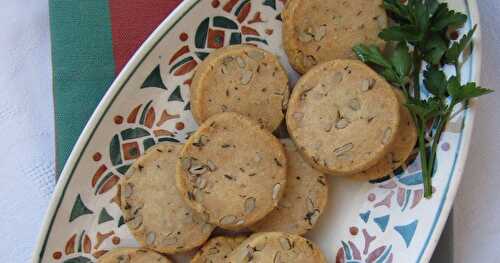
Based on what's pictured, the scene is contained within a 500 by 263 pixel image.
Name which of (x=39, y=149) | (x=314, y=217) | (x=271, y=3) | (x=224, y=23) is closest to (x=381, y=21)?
(x=271, y=3)

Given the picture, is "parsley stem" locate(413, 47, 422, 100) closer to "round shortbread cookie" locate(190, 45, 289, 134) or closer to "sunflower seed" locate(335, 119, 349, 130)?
"sunflower seed" locate(335, 119, 349, 130)

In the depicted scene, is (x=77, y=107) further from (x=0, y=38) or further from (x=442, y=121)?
(x=442, y=121)

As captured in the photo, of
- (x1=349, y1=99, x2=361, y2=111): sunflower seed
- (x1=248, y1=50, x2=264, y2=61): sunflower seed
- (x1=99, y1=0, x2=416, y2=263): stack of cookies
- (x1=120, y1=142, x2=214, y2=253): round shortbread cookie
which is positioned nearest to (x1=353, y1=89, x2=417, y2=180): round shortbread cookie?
(x1=99, y1=0, x2=416, y2=263): stack of cookies

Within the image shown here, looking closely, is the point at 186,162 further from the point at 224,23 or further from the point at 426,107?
the point at 426,107

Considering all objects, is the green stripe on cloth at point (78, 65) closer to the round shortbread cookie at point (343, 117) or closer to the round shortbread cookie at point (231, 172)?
the round shortbread cookie at point (231, 172)

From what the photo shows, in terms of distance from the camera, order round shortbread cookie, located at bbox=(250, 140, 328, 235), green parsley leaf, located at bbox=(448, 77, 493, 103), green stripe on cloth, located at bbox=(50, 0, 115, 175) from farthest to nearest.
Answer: green stripe on cloth, located at bbox=(50, 0, 115, 175)
round shortbread cookie, located at bbox=(250, 140, 328, 235)
green parsley leaf, located at bbox=(448, 77, 493, 103)

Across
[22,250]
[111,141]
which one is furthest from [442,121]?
[22,250]
